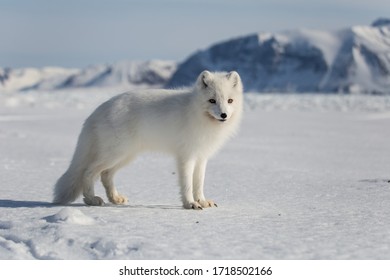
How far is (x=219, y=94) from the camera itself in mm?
4770

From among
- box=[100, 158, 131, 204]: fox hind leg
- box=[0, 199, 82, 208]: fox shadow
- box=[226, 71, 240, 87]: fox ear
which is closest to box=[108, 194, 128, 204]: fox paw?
box=[100, 158, 131, 204]: fox hind leg

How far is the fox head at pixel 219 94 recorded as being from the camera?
4.73 m

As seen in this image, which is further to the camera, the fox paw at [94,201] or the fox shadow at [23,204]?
the fox paw at [94,201]

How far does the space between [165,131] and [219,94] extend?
564 mm

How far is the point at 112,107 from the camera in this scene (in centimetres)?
509

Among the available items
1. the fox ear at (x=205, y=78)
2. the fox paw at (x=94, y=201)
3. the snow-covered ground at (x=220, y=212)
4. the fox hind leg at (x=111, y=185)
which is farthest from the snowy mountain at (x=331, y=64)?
the fox paw at (x=94, y=201)

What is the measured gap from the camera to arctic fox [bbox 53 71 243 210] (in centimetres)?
487

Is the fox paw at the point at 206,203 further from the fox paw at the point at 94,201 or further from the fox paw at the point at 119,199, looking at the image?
the fox paw at the point at 94,201

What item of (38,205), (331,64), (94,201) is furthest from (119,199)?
(331,64)

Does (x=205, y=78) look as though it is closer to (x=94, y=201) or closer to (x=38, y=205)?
(x=94, y=201)

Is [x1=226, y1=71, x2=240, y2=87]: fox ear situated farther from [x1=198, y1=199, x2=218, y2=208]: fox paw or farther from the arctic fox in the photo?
[x1=198, y1=199, x2=218, y2=208]: fox paw

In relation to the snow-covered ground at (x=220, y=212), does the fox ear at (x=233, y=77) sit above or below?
above

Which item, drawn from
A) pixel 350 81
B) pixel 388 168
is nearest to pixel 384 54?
pixel 350 81

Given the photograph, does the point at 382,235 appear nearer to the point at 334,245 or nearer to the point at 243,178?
the point at 334,245
